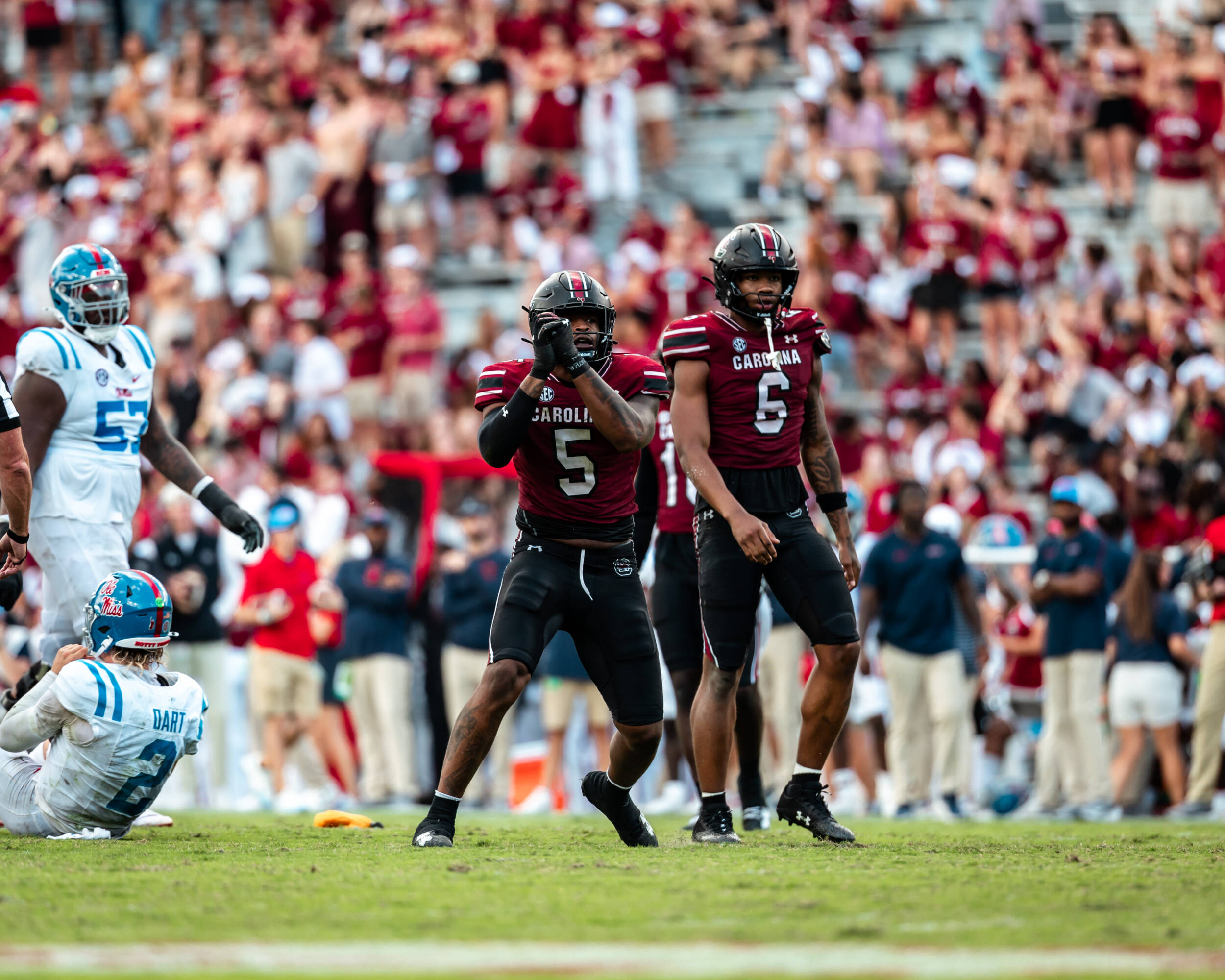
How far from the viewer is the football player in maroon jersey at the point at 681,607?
9180 mm

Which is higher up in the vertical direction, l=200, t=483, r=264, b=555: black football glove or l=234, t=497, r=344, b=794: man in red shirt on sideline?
l=200, t=483, r=264, b=555: black football glove

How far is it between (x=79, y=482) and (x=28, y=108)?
16.3 m

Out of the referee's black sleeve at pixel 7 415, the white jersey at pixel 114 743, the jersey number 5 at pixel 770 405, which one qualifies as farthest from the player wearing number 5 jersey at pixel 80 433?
the jersey number 5 at pixel 770 405

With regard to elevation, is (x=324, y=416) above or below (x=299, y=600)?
above

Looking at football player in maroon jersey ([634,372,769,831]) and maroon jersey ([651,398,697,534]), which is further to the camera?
maroon jersey ([651,398,697,534])

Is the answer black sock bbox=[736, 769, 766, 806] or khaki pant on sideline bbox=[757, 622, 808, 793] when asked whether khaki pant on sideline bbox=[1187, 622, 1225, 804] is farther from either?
black sock bbox=[736, 769, 766, 806]

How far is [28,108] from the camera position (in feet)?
76.3

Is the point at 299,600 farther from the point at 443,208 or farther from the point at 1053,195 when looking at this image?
the point at 1053,195

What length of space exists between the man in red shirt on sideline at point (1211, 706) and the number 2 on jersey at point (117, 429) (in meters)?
7.31

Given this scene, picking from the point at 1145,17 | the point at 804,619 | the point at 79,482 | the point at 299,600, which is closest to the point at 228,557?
the point at 299,600

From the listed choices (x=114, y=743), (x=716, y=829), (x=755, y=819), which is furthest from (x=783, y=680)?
(x=114, y=743)

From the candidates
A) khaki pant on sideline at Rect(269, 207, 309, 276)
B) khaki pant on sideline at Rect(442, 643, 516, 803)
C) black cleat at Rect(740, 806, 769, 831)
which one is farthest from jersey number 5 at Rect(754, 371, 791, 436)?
khaki pant on sideline at Rect(269, 207, 309, 276)

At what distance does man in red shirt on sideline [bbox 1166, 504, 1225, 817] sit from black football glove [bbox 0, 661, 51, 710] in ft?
25.4

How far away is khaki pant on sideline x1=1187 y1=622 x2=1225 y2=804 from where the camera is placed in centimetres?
1245
